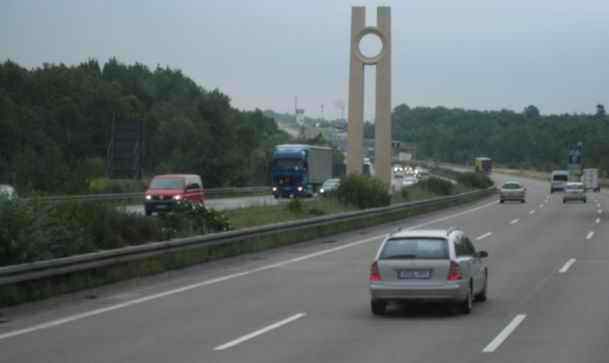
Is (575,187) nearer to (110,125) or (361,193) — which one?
(361,193)

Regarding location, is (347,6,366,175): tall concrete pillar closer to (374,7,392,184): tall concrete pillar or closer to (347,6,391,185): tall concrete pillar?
(347,6,391,185): tall concrete pillar

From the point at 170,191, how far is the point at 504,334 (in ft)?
107

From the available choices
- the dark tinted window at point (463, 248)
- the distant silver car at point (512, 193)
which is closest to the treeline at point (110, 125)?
the distant silver car at point (512, 193)

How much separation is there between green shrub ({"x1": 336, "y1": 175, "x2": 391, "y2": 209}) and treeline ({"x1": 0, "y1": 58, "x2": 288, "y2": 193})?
22.6m

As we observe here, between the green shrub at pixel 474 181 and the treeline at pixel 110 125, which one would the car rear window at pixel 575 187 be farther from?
the treeline at pixel 110 125

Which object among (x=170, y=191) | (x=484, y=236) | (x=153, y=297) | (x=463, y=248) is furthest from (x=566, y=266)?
(x=170, y=191)

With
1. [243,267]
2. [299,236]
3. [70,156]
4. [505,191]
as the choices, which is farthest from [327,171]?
[243,267]

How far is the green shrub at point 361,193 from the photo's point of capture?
49.2 m

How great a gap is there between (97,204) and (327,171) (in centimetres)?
5794

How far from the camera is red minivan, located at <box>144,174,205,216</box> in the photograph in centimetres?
4497

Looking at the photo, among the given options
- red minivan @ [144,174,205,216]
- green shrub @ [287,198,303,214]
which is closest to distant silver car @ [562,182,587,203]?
red minivan @ [144,174,205,216]

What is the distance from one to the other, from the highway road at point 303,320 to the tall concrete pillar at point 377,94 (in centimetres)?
4511

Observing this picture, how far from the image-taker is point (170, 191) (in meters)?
46.1

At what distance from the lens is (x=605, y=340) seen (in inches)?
543
